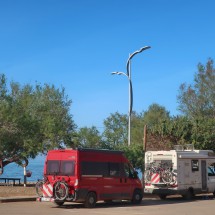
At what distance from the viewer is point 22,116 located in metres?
34.2

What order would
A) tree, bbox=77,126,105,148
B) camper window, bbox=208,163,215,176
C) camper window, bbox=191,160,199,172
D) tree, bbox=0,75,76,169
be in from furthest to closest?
1. tree, bbox=77,126,105,148
2. tree, bbox=0,75,76,169
3. camper window, bbox=208,163,215,176
4. camper window, bbox=191,160,199,172

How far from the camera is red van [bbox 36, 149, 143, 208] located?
20125 mm

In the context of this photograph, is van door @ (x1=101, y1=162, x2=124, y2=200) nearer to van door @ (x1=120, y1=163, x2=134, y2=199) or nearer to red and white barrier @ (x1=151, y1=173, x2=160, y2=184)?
van door @ (x1=120, y1=163, x2=134, y2=199)

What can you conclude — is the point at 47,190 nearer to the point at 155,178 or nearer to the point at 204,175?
the point at 155,178

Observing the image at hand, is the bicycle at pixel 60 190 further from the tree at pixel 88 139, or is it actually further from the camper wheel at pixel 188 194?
the tree at pixel 88 139

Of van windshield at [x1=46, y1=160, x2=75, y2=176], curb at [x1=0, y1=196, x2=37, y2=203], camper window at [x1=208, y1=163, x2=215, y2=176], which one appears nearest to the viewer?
van windshield at [x1=46, y1=160, x2=75, y2=176]

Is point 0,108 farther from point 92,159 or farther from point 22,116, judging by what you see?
point 92,159

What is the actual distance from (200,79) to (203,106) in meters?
2.49

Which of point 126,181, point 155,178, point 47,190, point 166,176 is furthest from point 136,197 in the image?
point 47,190

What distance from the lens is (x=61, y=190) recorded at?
65.9ft

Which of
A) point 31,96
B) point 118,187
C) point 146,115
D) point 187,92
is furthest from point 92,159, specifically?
point 146,115

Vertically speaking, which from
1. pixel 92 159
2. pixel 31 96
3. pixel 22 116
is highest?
pixel 31 96

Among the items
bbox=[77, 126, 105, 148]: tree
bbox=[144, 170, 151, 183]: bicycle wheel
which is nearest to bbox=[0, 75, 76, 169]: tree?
bbox=[77, 126, 105, 148]: tree

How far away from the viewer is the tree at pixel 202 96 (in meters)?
43.7
